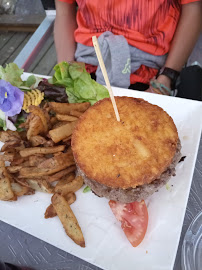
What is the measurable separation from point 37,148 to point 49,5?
1.64 metres

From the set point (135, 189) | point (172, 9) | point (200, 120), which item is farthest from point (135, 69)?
point (135, 189)

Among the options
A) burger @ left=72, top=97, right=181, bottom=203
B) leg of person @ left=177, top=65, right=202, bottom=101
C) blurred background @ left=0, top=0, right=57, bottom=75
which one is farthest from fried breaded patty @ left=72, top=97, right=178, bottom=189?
blurred background @ left=0, top=0, right=57, bottom=75

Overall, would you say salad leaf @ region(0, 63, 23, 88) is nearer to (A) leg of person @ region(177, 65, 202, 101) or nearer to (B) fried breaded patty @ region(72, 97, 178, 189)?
(B) fried breaded patty @ region(72, 97, 178, 189)

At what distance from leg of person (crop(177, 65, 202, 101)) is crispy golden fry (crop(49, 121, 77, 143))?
929 mm

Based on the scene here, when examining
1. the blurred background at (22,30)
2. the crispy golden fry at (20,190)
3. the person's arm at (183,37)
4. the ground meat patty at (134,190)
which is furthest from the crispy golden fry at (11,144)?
the blurred background at (22,30)

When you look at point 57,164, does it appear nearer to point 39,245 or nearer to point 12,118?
point 39,245

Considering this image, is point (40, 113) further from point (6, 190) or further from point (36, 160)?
point (6, 190)

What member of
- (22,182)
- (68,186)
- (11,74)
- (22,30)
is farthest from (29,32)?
(68,186)

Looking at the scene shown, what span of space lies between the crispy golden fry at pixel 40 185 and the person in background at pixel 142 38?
84 centimetres

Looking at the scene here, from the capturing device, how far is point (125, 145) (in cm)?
116

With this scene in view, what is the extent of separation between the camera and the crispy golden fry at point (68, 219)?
1216 mm

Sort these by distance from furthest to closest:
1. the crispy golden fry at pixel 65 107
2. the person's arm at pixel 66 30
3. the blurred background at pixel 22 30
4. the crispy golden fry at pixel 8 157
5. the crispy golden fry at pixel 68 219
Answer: the blurred background at pixel 22 30 → the person's arm at pixel 66 30 → the crispy golden fry at pixel 65 107 → the crispy golden fry at pixel 8 157 → the crispy golden fry at pixel 68 219

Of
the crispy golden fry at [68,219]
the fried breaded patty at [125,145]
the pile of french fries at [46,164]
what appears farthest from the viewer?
the pile of french fries at [46,164]

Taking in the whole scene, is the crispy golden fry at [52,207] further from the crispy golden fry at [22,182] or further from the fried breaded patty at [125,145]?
the fried breaded patty at [125,145]
